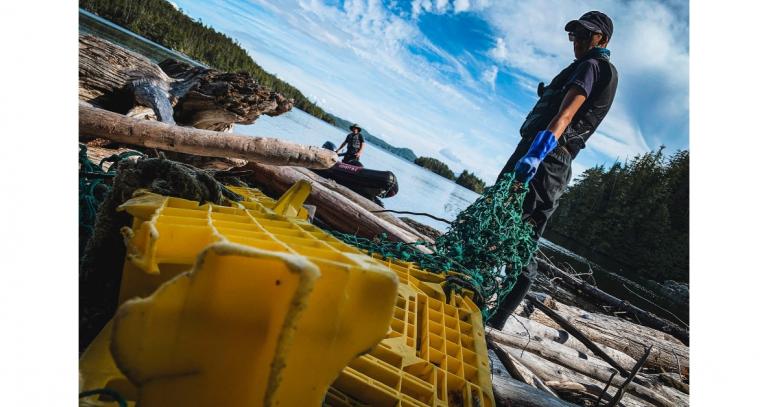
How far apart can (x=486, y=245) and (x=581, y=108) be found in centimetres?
173

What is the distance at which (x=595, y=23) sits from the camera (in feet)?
11.6

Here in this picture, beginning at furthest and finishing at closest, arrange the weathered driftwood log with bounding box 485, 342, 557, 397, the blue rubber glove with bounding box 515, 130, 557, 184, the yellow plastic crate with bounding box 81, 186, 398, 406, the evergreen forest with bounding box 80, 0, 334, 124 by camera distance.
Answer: the evergreen forest with bounding box 80, 0, 334, 124 < the blue rubber glove with bounding box 515, 130, 557, 184 < the weathered driftwood log with bounding box 485, 342, 557, 397 < the yellow plastic crate with bounding box 81, 186, 398, 406

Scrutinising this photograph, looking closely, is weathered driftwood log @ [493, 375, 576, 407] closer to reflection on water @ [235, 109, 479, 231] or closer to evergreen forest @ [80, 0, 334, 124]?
reflection on water @ [235, 109, 479, 231]

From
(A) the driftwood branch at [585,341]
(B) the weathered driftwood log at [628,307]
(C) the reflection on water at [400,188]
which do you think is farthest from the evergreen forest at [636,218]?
(A) the driftwood branch at [585,341]

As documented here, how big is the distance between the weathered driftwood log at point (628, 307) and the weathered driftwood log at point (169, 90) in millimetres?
5897

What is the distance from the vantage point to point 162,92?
5.62 m

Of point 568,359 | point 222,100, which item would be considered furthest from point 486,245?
point 222,100

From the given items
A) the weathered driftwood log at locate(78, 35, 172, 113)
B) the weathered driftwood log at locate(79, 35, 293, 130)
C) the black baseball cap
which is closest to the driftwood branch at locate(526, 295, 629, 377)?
the black baseball cap

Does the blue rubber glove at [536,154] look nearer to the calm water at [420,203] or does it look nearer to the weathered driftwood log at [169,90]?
the calm water at [420,203]

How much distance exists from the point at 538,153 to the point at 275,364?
3026 mm

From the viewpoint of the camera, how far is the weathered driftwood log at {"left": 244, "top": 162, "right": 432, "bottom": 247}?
15.2 feet

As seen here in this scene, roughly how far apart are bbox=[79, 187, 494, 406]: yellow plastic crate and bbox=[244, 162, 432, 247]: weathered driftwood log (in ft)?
7.04

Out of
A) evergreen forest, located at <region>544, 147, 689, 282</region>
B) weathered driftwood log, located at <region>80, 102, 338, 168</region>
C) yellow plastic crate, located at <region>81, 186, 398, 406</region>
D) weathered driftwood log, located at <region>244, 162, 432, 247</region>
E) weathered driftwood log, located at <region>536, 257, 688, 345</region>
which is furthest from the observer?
evergreen forest, located at <region>544, 147, 689, 282</region>
